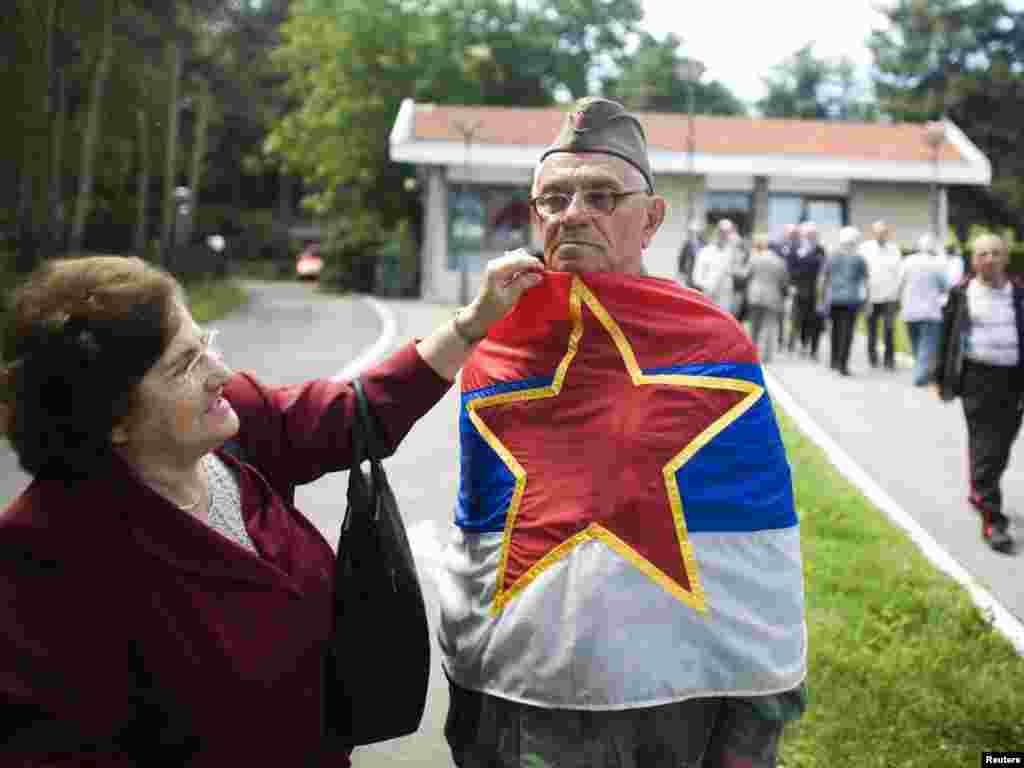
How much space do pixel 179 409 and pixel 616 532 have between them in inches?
35.0

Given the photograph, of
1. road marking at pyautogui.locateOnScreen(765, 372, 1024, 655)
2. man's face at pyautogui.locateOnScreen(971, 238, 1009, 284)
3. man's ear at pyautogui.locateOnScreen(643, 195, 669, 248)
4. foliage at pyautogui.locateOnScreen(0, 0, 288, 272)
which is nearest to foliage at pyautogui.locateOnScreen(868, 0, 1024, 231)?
foliage at pyautogui.locateOnScreen(0, 0, 288, 272)

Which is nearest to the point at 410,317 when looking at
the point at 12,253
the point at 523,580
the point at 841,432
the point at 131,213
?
the point at 12,253

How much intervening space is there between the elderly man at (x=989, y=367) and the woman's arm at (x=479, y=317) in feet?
19.7

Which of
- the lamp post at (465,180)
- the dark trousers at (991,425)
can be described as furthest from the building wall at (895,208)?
the dark trousers at (991,425)

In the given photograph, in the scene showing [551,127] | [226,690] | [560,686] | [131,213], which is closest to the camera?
[226,690]

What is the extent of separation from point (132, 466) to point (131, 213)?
40272 mm

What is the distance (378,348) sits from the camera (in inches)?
679

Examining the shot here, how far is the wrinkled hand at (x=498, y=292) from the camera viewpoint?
2438 mm

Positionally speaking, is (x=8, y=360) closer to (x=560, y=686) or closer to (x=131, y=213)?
(x=560, y=686)

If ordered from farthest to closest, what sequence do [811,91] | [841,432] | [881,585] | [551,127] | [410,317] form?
[811,91] < [551,127] < [410,317] < [841,432] < [881,585]

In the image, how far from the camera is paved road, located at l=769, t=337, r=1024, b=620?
7.27 m

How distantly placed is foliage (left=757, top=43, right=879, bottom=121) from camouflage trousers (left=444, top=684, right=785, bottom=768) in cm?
6922

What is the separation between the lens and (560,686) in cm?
236

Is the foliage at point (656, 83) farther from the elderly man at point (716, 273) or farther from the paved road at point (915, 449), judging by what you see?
the paved road at point (915, 449)
